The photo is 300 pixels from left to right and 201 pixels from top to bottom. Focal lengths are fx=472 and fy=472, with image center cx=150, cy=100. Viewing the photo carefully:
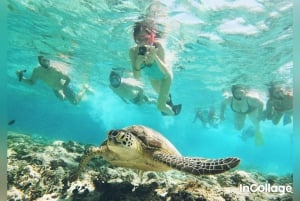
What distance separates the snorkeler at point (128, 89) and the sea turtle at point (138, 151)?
0.24 meters

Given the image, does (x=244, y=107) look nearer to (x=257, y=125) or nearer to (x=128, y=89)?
(x=257, y=125)

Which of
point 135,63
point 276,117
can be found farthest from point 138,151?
point 276,117

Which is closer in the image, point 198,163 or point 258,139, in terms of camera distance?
point 198,163

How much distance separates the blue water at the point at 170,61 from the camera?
3.84 m

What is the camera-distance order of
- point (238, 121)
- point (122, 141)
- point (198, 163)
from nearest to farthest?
point (198, 163) < point (122, 141) < point (238, 121)

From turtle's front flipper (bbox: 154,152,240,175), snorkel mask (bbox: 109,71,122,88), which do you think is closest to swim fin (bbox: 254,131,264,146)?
turtle's front flipper (bbox: 154,152,240,175)

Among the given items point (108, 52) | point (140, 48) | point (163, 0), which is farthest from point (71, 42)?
point (163, 0)

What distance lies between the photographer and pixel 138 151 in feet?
12.6

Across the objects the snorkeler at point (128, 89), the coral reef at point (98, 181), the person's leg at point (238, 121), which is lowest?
the coral reef at point (98, 181)

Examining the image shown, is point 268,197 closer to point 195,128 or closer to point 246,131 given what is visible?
point 246,131

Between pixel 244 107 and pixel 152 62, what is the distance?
852mm

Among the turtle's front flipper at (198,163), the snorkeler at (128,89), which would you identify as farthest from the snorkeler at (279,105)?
the snorkeler at (128,89)

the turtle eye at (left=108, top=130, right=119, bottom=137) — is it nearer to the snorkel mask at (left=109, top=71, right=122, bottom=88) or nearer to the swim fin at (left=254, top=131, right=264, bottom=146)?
the snorkel mask at (left=109, top=71, right=122, bottom=88)

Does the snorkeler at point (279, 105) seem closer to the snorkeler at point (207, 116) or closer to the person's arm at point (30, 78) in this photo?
the snorkeler at point (207, 116)
